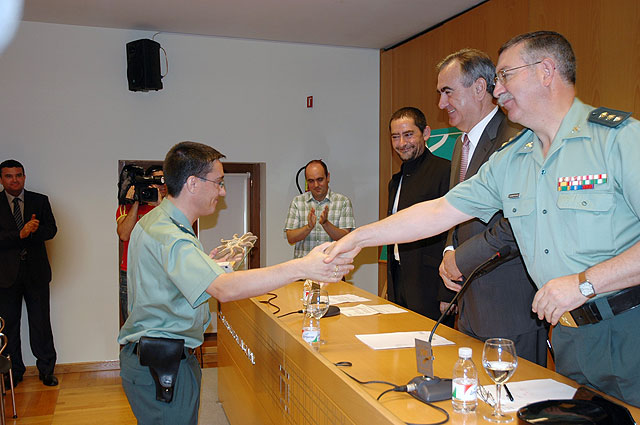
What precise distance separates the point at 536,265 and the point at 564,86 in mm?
570

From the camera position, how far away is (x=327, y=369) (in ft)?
6.09

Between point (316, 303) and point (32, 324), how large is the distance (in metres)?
3.93

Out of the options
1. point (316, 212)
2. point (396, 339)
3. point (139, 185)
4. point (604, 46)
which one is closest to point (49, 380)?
point (139, 185)

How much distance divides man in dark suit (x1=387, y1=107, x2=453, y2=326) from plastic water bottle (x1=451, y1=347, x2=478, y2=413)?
1872 mm

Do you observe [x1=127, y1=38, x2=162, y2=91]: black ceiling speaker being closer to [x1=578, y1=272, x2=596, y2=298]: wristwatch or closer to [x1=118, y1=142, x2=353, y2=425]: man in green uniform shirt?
[x1=118, y1=142, x2=353, y2=425]: man in green uniform shirt

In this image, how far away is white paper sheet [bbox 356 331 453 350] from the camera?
216 centimetres

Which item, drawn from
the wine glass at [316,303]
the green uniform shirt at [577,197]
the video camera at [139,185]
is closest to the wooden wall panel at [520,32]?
the green uniform shirt at [577,197]

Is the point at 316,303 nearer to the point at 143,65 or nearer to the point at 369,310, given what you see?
the point at 369,310

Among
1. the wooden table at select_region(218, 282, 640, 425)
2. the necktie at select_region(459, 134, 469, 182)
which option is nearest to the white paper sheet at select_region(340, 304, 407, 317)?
the wooden table at select_region(218, 282, 640, 425)

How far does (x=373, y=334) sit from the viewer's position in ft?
7.78

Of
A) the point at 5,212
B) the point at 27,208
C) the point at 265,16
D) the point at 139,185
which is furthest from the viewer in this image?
the point at 265,16

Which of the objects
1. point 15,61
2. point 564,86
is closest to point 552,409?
point 564,86

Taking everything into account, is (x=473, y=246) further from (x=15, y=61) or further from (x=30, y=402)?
(x=15, y=61)

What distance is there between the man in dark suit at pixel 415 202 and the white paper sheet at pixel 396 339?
107 centimetres
